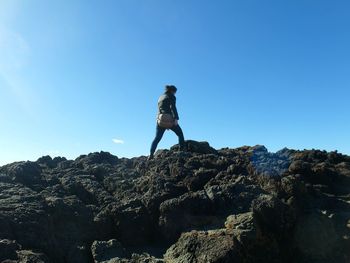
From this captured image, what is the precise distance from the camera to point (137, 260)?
933cm

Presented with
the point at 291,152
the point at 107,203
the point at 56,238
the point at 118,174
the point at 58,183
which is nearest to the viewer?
the point at 56,238

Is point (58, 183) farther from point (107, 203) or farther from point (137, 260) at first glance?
point (137, 260)

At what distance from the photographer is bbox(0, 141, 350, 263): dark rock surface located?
9211 millimetres

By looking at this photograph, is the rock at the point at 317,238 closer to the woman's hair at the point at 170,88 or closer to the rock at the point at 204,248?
the rock at the point at 204,248

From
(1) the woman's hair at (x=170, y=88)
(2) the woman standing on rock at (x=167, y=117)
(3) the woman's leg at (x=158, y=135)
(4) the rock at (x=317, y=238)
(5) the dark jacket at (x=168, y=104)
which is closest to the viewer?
(4) the rock at (x=317, y=238)

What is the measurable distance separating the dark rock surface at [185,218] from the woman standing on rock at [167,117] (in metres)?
4.30

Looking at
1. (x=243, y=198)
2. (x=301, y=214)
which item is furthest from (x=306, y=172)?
(x=243, y=198)

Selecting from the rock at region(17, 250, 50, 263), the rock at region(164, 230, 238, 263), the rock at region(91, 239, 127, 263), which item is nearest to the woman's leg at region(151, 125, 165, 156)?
the rock at region(91, 239, 127, 263)

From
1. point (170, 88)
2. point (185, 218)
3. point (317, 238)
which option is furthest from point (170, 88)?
point (317, 238)

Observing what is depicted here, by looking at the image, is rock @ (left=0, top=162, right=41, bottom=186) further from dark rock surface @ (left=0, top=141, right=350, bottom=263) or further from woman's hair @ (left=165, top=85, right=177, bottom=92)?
woman's hair @ (left=165, top=85, right=177, bottom=92)

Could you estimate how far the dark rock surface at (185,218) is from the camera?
30.2 feet

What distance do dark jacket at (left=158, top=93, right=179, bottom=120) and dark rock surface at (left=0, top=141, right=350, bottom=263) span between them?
15.3ft

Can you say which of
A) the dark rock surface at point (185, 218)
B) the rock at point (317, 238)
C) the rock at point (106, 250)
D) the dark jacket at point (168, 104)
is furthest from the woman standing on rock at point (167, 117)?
the rock at point (317, 238)

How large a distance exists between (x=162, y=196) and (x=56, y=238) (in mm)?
3032
